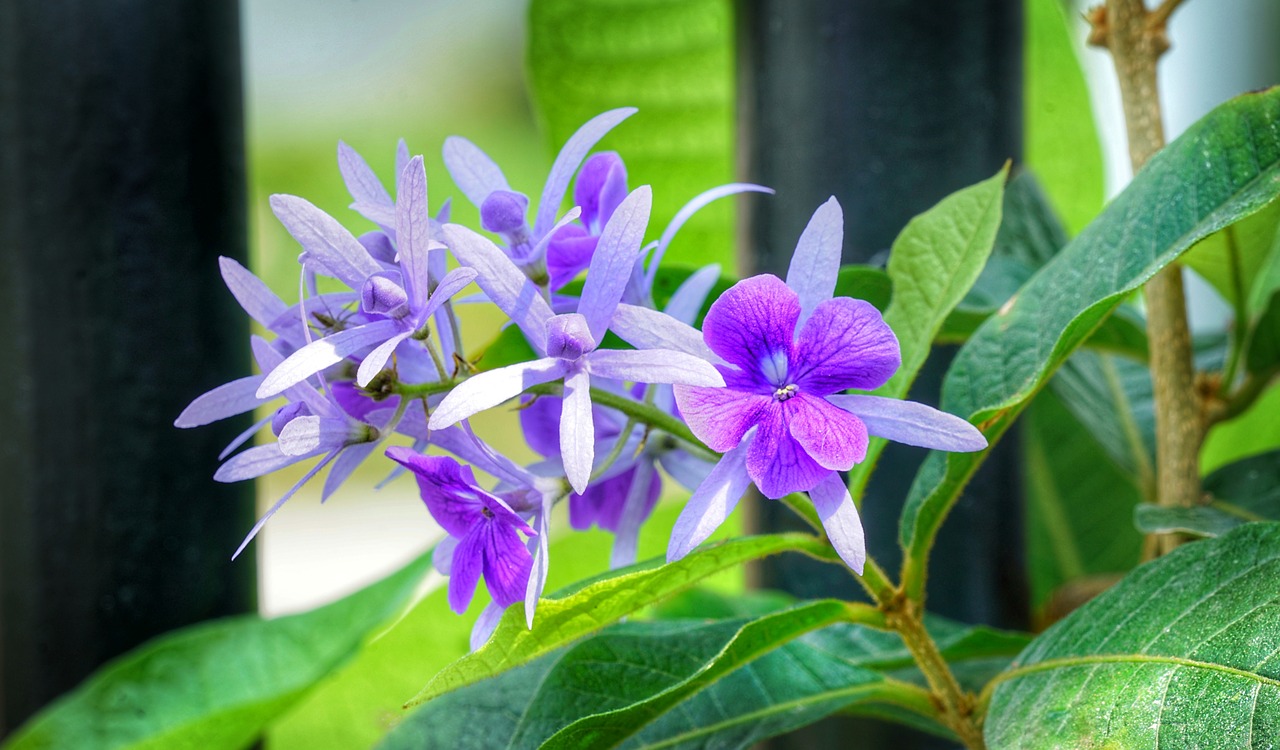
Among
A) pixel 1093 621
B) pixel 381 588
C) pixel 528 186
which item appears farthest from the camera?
pixel 528 186

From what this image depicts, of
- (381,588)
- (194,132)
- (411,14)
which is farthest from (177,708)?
(411,14)

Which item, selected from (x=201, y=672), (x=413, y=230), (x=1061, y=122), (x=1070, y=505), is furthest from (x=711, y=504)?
(x=1061, y=122)

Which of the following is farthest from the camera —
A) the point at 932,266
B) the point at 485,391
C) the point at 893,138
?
the point at 893,138

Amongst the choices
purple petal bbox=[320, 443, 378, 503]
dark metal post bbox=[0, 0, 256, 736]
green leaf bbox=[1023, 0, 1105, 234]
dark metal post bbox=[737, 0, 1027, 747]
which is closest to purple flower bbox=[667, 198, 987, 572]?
purple petal bbox=[320, 443, 378, 503]

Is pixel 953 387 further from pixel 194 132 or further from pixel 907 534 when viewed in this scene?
pixel 194 132

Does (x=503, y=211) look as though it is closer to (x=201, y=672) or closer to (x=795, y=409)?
(x=795, y=409)

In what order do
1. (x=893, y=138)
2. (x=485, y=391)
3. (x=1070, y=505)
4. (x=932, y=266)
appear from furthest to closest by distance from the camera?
1. (x=1070, y=505)
2. (x=893, y=138)
3. (x=932, y=266)
4. (x=485, y=391)

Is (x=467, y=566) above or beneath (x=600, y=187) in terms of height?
beneath

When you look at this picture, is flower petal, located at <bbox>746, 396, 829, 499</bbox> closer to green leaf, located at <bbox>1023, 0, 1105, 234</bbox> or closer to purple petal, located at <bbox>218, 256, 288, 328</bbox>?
purple petal, located at <bbox>218, 256, 288, 328</bbox>
